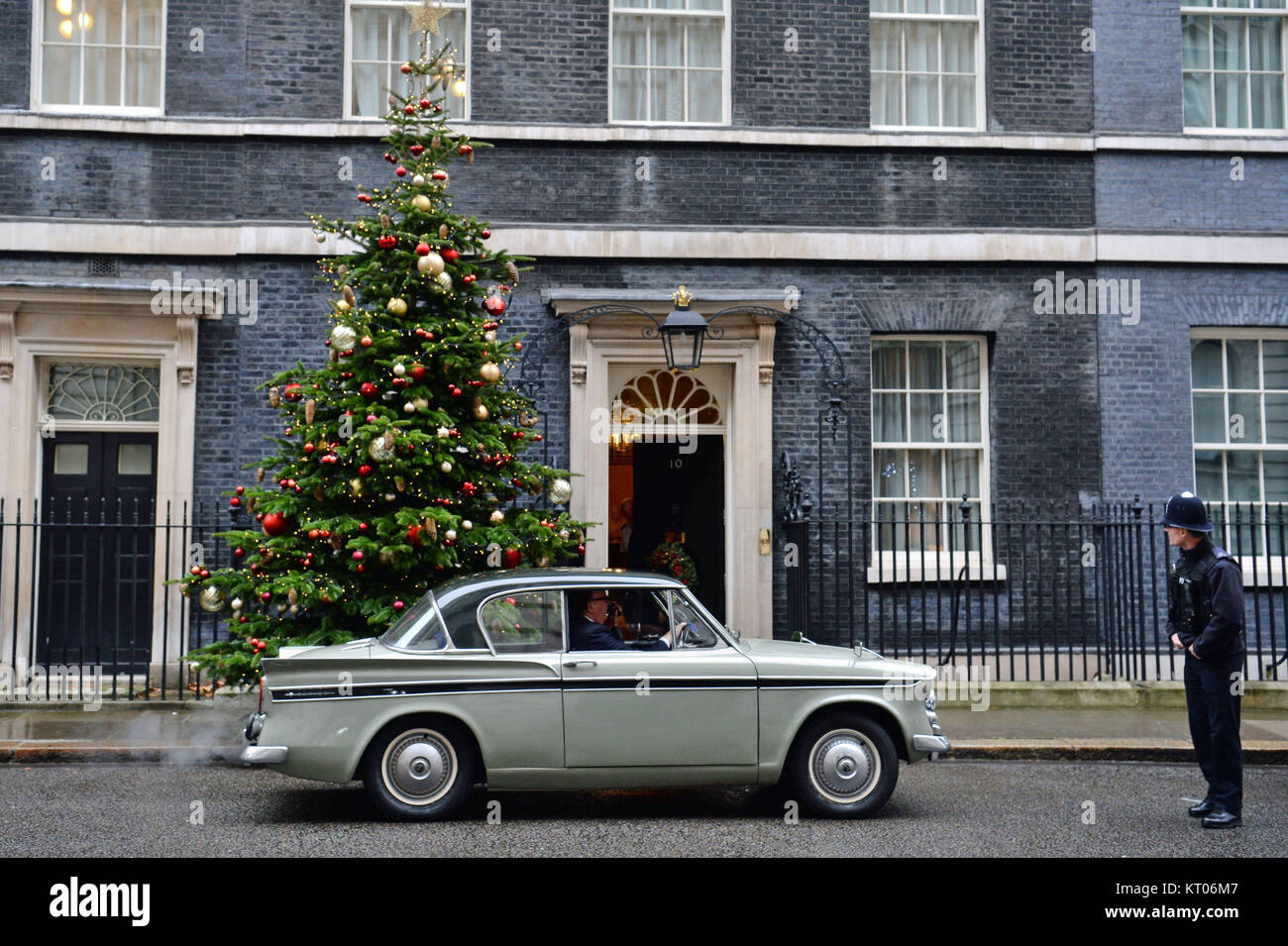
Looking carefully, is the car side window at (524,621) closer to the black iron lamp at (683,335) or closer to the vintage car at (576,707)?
the vintage car at (576,707)

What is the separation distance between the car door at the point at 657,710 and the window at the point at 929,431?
19.6 feet

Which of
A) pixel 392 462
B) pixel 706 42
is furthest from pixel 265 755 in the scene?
pixel 706 42

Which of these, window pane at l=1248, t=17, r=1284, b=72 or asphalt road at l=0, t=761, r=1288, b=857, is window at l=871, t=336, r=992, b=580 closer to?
asphalt road at l=0, t=761, r=1288, b=857

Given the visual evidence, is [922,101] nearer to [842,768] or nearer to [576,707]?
[842,768]

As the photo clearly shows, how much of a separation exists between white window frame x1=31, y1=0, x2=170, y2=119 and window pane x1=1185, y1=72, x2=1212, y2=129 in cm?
1064

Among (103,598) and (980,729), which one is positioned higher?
(103,598)

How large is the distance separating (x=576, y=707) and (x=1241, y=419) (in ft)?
30.2

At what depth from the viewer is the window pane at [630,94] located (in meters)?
12.8

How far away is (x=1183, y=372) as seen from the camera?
500 inches

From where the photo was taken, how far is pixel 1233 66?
43.4 ft

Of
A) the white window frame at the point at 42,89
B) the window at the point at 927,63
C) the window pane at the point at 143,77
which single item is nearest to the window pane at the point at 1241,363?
the window at the point at 927,63

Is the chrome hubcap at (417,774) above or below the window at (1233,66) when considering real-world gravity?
below

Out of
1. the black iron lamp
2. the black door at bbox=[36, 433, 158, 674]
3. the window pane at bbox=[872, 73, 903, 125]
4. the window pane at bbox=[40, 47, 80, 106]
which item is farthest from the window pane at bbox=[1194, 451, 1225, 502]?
the window pane at bbox=[40, 47, 80, 106]

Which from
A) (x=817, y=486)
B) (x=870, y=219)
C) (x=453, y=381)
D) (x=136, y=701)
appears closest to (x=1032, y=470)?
(x=817, y=486)
